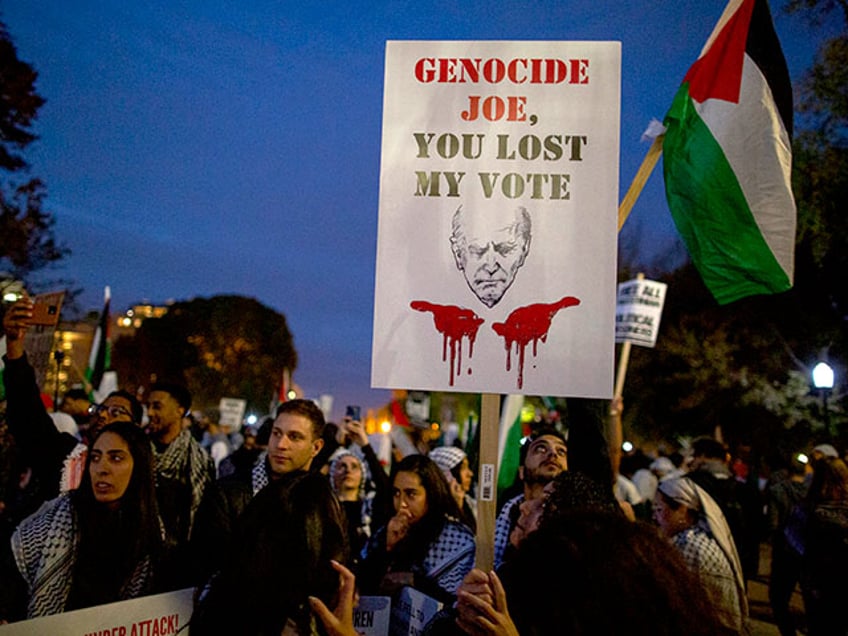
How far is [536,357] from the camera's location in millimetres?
3553

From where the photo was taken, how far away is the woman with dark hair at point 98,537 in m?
3.62

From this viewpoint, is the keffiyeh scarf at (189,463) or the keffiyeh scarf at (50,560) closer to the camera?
the keffiyeh scarf at (50,560)

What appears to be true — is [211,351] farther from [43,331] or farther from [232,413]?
[43,331]

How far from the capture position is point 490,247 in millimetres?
3629

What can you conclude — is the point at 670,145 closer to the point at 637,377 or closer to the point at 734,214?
the point at 734,214

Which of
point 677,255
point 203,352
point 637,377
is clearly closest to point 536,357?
point 637,377

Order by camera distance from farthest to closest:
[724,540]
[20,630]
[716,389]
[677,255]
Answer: [677,255], [716,389], [724,540], [20,630]

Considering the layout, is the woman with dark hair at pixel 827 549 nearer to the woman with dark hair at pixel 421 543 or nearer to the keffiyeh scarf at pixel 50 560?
the woman with dark hair at pixel 421 543

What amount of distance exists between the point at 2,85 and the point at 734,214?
65.5 ft

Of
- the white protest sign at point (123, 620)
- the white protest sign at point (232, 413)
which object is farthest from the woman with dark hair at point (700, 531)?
the white protest sign at point (232, 413)

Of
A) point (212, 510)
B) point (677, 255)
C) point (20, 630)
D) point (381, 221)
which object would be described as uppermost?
point (677, 255)

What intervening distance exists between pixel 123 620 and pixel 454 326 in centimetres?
179

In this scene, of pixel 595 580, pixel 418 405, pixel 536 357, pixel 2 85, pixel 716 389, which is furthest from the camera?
pixel 716 389

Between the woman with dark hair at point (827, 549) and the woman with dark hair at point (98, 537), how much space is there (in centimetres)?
489
